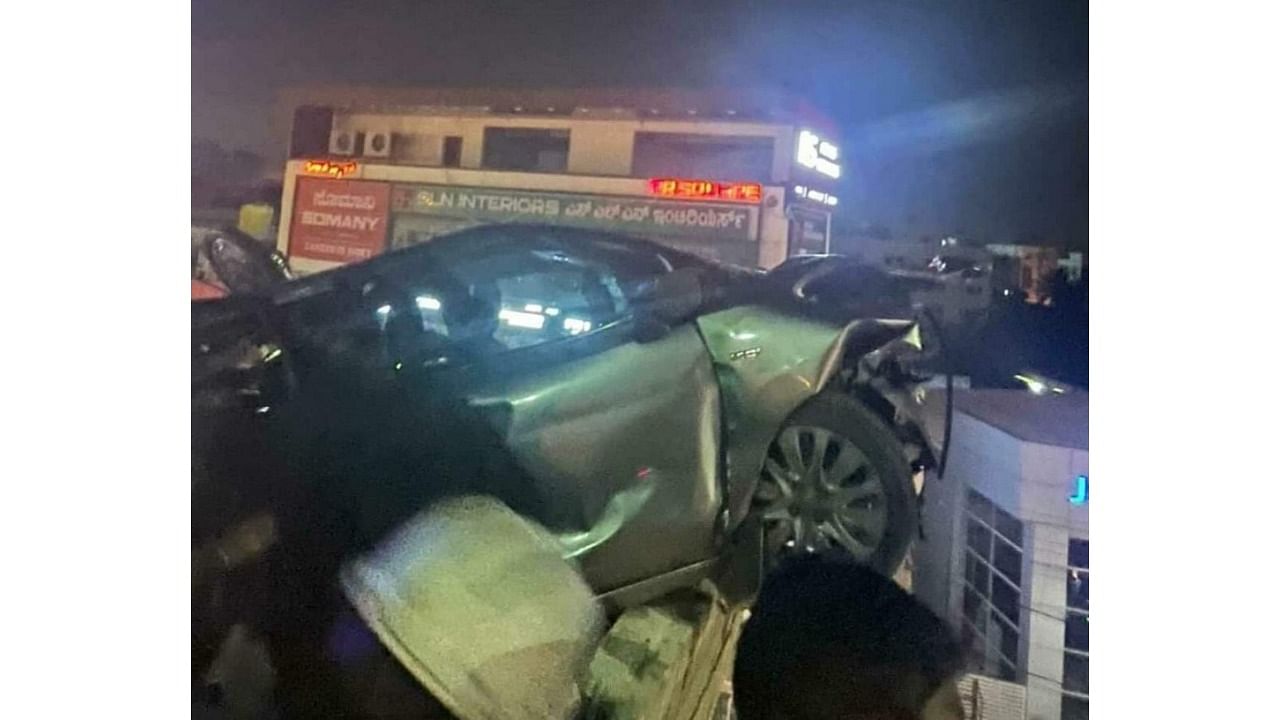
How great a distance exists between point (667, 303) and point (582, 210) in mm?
132

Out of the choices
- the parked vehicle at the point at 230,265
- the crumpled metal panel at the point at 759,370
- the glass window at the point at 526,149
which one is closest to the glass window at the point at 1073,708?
the crumpled metal panel at the point at 759,370

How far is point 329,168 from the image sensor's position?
120 centimetres

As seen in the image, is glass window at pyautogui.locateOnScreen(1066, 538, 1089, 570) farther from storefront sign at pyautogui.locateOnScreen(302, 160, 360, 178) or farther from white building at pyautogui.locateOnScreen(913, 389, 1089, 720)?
storefront sign at pyautogui.locateOnScreen(302, 160, 360, 178)

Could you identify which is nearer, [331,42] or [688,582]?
[688,582]

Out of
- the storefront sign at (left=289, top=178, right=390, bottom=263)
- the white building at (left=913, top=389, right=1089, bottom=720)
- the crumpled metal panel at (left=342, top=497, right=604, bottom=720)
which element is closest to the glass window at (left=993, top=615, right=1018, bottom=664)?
the white building at (left=913, top=389, right=1089, bottom=720)

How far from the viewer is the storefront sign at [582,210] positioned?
112 centimetres

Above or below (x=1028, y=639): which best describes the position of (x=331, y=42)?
above

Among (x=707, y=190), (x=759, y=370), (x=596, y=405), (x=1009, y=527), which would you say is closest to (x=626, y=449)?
(x=596, y=405)

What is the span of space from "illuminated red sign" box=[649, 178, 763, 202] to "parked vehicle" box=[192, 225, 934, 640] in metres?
0.06

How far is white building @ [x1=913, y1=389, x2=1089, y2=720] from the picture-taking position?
107 cm
